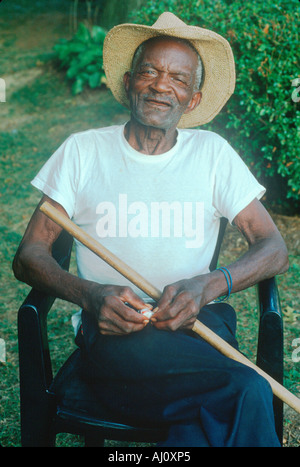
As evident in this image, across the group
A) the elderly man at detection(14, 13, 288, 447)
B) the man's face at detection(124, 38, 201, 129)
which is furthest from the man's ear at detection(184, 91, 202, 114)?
the man's face at detection(124, 38, 201, 129)

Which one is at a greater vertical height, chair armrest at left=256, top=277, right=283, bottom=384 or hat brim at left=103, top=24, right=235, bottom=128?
hat brim at left=103, top=24, right=235, bottom=128

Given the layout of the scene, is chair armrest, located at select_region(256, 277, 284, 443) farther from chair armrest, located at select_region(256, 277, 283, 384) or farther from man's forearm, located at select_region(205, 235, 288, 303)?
man's forearm, located at select_region(205, 235, 288, 303)

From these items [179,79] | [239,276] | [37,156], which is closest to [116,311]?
[239,276]

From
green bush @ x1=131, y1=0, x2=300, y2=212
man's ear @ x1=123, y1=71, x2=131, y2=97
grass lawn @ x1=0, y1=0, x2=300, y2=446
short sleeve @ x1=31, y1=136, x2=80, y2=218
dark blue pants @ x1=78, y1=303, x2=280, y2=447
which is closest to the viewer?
dark blue pants @ x1=78, y1=303, x2=280, y2=447

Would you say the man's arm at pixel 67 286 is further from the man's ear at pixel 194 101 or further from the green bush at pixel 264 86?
the green bush at pixel 264 86

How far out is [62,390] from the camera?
7.03 ft

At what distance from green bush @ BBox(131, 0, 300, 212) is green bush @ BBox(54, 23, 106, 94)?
9.33ft

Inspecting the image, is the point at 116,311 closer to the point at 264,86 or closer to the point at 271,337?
the point at 271,337

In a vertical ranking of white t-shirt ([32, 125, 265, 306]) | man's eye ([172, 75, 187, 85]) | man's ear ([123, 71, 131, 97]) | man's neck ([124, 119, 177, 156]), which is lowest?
white t-shirt ([32, 125, 265, 306])

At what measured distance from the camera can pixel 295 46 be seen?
13.4ft

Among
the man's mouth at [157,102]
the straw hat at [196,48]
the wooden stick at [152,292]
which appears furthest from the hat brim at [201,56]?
the wooden stick at [152,292]

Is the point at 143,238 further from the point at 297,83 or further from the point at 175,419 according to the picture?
the point at 297,83

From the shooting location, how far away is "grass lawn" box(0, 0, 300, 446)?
3.43 meters

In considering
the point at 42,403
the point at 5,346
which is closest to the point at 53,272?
the point at 42,403
